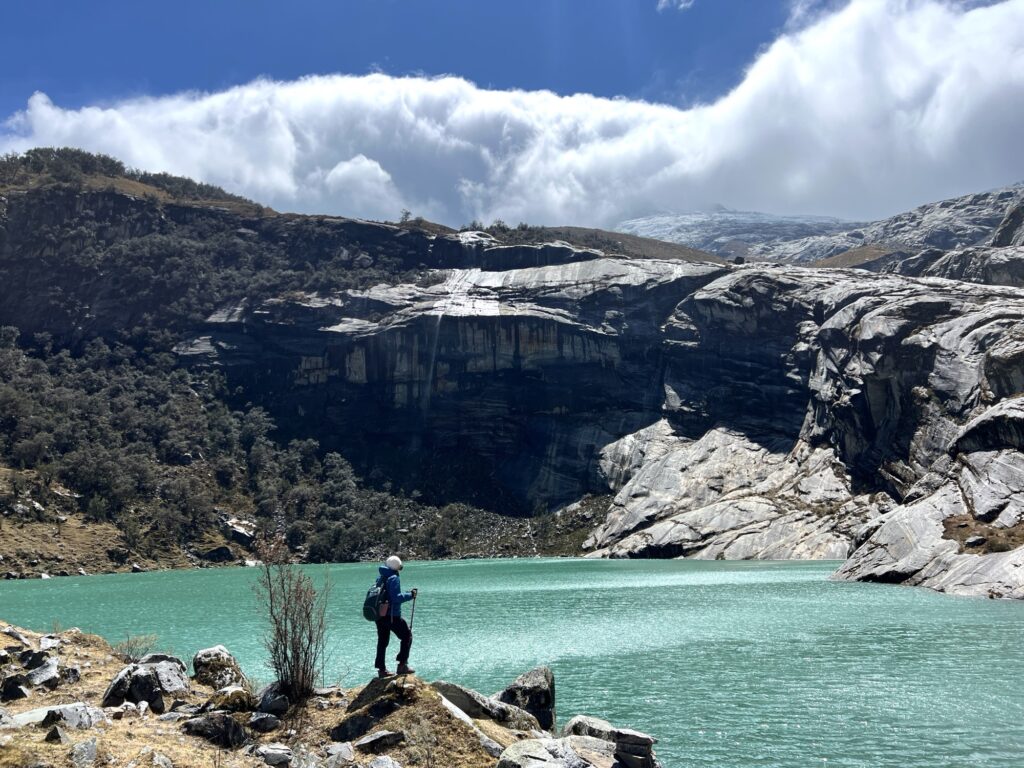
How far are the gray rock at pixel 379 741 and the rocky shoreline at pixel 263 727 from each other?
0.6 inches

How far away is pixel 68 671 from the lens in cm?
1534

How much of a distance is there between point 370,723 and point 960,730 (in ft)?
40.9

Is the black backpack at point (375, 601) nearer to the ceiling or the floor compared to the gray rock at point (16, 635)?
nearer to the ceiling

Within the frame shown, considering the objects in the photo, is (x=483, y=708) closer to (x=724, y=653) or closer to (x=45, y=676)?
(x=45, y=676)

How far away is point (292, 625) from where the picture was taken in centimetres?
1423

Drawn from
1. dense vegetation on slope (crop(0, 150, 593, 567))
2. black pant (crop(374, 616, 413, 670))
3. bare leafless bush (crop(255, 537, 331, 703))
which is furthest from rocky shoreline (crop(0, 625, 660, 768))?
dense vegetation on slope (crop(0, 150, 593, 567))

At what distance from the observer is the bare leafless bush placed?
14.0m

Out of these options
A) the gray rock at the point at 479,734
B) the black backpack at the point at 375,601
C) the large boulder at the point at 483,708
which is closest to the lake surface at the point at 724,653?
the large boulder at the point at 483,708

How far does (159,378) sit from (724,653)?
132 metres

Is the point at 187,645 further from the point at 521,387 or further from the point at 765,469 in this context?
the point at 521,387

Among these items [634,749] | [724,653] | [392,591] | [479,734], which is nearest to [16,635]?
[392,591]

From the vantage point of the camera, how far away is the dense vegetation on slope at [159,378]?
109 m

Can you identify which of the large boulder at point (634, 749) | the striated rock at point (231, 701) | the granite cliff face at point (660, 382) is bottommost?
the large boulder at point (634, 749)

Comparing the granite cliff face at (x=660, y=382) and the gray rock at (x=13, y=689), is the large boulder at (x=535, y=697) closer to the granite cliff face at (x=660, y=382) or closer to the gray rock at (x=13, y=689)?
the gray rock at (x=13, y=689)
